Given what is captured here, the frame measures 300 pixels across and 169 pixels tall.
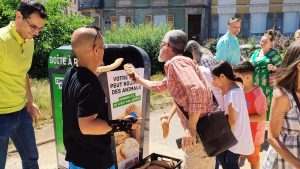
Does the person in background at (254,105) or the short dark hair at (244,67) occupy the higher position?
the short dark hair at (244,67)

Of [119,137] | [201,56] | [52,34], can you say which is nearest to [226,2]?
[52,34]

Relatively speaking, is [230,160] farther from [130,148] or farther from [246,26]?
[246,26]

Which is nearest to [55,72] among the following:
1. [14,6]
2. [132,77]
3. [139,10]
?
[132,77]

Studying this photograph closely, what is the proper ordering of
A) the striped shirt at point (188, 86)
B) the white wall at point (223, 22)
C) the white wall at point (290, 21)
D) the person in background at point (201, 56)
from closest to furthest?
the striped shirt at point (188, 86) → the person in background at point (201, 56) → the white wall at point (290, 21) → the white wall at point (223, 22)

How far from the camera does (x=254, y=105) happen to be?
3.63 m

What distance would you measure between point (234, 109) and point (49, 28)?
1072cm

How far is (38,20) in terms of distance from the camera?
295 cm

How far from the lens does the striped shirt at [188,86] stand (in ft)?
8.28

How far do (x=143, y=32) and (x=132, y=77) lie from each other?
1153 cm

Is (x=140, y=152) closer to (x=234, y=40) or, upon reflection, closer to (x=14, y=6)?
(x=234, y=40)

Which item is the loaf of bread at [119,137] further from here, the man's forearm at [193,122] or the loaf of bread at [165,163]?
the man's forearm at [193,122]

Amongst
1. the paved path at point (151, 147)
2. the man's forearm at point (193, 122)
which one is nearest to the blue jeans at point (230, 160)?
the man's forearm at point (193, 122)

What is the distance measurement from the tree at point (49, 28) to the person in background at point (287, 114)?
1092 cm

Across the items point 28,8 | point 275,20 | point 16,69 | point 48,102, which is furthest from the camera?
point 275,20
